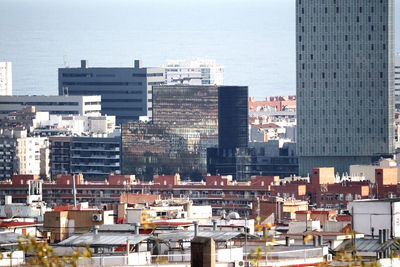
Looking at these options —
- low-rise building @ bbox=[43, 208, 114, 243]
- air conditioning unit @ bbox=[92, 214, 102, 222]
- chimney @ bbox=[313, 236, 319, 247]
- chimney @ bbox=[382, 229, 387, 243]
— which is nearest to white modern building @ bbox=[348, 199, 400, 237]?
chimney @ bbox=[382, 229, 387, 243]

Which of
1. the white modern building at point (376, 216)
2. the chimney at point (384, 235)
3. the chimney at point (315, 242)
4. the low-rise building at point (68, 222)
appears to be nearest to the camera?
the chimney at point (315, 242)

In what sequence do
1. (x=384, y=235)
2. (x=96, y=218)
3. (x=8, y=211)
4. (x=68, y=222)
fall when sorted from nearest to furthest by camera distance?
1. (x=384, y=235)
2. (x=68, y=222)
3. (x=96, y=218)
4. (x=8, y=211)

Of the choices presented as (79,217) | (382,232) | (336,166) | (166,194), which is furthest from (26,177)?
(382,232)

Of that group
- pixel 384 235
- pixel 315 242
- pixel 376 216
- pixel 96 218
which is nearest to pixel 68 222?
pixel 96 218

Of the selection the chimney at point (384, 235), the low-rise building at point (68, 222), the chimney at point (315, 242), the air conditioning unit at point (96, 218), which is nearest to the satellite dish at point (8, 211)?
the air conditioning unit at point (96, 218)

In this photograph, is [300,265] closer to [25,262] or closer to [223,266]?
[223,266]

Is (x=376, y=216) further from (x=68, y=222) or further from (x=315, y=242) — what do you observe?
(x=68, y=222)

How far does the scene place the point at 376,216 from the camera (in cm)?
6194

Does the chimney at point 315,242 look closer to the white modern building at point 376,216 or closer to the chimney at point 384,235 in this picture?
the chimney at point 384,235

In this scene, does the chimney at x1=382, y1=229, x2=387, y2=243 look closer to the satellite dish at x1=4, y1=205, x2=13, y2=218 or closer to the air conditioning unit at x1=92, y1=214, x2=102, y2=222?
the air conditioning unit at x1=92, y1=214, x2=102, y2=222

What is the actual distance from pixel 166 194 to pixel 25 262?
4999 inches

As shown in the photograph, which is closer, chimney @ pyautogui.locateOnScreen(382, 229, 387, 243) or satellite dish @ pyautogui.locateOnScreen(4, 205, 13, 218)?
chimney @ pyautogui.locateOnScreen(382, 229, 387, 243)

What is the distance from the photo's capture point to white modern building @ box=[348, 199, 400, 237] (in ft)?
201

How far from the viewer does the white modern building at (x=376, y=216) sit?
61188mm
